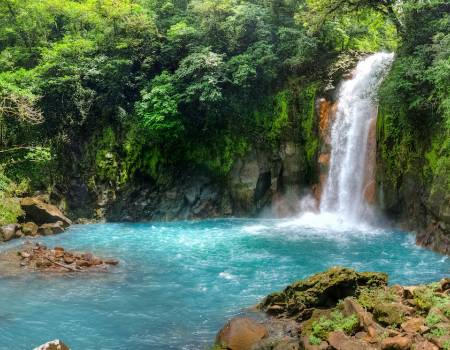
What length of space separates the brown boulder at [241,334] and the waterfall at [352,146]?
12809 mm

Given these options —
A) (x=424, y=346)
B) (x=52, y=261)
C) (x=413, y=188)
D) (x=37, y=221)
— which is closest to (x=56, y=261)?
(x=52, y=261)

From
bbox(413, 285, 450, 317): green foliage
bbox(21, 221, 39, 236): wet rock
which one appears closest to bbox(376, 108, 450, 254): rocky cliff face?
bbox(413, 285, 450, 317): green foliage

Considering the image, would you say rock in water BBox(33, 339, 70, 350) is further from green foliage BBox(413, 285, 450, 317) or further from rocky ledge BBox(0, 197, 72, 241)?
rocky ledge BBox(0, 197, 72, 241)

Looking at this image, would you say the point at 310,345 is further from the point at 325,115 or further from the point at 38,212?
the point at 38,212

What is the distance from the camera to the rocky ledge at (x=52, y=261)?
47.0 ft

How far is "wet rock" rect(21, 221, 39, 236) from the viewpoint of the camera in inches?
763

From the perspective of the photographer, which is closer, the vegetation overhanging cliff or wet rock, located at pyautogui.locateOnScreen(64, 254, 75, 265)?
wet rock, located at pyautogui.locateOnScreen(64, 254, 75, 265)

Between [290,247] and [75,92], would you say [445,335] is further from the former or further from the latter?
[75,92]

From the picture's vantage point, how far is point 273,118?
76.7ft

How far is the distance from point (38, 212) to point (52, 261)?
6.69 metres

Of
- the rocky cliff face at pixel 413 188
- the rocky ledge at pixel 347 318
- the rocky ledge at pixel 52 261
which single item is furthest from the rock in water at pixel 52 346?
the rocky cliff face at pixel 413 188

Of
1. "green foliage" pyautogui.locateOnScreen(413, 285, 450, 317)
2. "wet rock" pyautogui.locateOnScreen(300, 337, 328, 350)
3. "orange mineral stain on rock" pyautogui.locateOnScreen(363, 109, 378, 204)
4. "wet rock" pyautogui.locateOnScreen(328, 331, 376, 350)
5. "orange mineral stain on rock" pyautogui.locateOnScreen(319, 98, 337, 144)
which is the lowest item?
"wet rock" pyautogui.locateOnScreen(300, 337, 328, 350)

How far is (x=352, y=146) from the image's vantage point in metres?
21.3

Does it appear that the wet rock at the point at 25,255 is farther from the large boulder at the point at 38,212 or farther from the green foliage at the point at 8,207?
the large boulder at the point at 38,212
